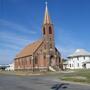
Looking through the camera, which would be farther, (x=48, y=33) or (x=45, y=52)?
(x=45, y=52)

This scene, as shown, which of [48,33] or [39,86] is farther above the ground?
[48,33]

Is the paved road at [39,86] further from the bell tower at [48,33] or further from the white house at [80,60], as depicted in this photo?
the white house at [80,60]

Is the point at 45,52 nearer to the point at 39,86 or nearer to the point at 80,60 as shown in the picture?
the point at 80,60

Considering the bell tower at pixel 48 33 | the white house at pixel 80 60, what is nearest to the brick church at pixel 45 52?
the bell tower at pixel 48 33

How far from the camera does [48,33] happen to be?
255 feet

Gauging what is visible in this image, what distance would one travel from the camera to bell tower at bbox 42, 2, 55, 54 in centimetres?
7756

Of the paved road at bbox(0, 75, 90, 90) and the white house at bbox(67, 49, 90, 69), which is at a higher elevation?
the white house at bbox(67, 49, 90, 69)

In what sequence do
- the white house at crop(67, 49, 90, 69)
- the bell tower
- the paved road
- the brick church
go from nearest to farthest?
the paved road → the brick church → the bell tower → the white house at crop(67, 49, 90, 69)

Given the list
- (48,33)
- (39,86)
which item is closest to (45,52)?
(48,33)

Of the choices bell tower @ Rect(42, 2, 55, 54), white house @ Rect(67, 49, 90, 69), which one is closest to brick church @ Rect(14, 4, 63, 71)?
bell tower @ Rect(42, 2, 55, 54)

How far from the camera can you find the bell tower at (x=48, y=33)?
7756cm

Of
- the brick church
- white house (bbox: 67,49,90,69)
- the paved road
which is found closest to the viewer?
the paved road

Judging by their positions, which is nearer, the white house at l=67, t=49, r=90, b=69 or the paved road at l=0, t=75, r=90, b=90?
the paved road at l=0, t=75, r=90, b=90

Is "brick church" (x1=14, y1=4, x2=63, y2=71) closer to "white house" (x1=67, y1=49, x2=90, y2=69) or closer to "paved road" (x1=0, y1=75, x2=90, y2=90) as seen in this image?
"white house" (x1=67, y1=49, x2=90, y2=69)
